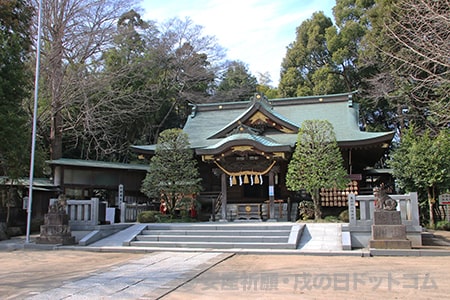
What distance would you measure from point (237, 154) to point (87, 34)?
12.6 metres

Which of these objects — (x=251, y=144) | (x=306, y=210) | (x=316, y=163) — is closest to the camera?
(x=316, y=163)

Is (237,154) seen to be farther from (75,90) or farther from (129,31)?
(129,31)

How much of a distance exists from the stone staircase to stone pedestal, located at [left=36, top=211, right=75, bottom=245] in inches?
80.3

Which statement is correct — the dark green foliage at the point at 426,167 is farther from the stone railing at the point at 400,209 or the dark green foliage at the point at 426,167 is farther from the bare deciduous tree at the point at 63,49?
the bare deciduous tree at the point at 63,49

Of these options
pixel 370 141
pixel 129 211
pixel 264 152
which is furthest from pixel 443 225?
pixel 129 211

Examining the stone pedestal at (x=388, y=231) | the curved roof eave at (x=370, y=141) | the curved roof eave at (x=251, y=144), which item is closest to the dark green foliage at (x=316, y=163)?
the curved roof eave at (x=251, y=144)

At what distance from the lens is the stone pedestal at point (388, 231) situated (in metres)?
10.5

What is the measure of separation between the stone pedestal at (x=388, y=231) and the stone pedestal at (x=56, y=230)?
9245 millimetres

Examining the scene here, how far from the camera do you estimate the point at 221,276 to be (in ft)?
24.9

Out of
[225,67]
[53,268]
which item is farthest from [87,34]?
[53,268]

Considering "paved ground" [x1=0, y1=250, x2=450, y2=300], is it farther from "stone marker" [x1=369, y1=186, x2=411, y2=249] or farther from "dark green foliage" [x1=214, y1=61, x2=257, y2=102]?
"dark green foliage" [x1=214, y1=61, x2=257, y2=102]

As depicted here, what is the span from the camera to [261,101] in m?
19.6

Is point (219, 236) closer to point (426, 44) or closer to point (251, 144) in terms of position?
point (251, 144)

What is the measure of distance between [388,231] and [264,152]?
7.13 m
